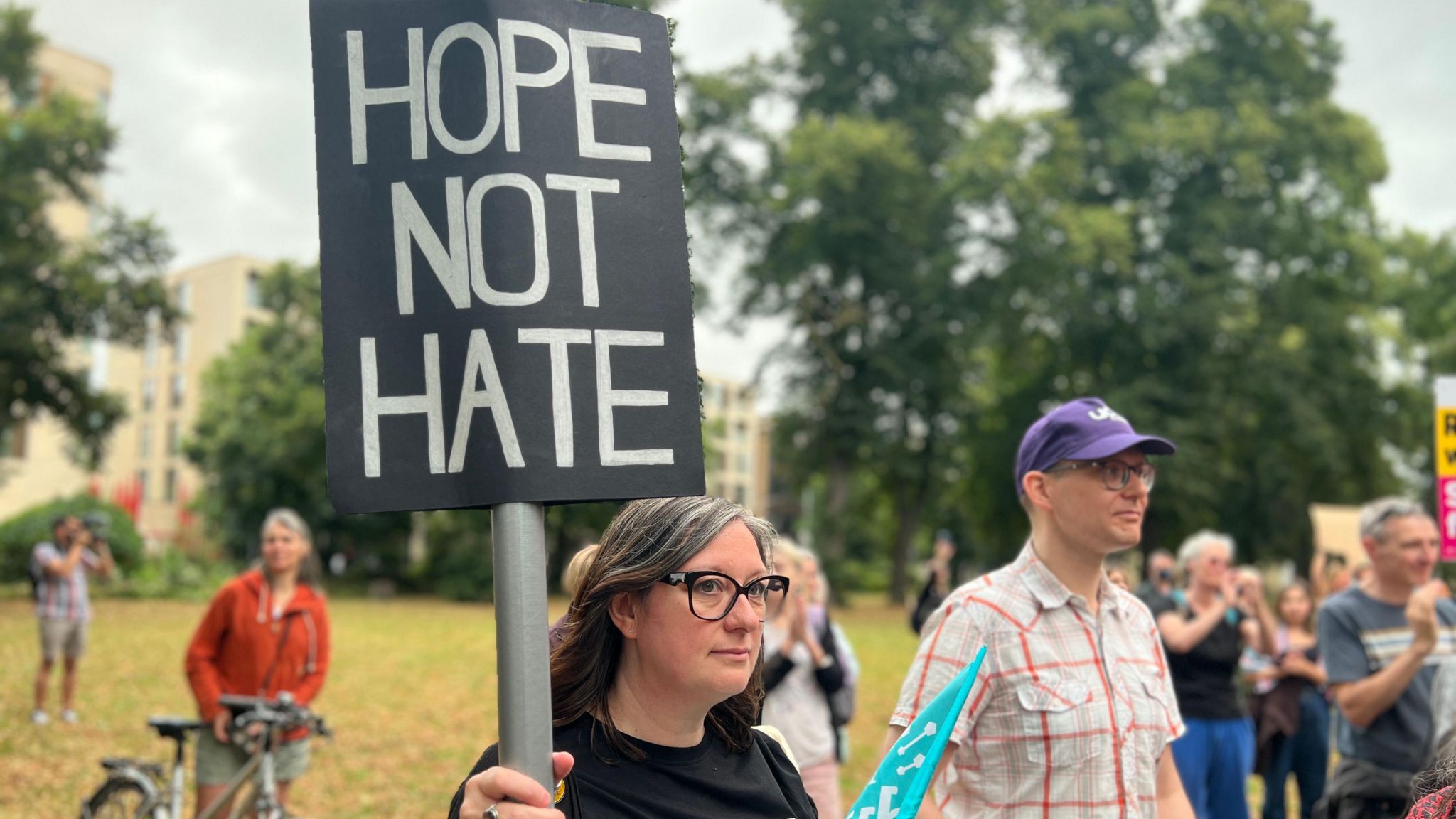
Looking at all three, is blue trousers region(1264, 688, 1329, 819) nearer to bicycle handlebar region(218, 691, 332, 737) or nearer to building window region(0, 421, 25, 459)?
bicycle handlebar region(218, 691, 332, 737)

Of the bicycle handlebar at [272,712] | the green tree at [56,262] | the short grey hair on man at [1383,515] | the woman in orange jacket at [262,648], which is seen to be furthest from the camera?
the green tree at [56,262]

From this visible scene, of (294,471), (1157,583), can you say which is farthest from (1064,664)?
(294,471)

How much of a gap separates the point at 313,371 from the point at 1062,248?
1107 inches

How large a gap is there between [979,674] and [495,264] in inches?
70.4

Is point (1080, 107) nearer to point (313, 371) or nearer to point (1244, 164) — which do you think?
point (1244, 164)

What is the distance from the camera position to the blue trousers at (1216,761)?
714 centimetres

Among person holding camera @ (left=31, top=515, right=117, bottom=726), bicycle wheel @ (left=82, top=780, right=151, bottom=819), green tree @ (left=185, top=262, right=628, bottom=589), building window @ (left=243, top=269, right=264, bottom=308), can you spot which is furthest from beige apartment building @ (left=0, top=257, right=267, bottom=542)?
bicycle wheel @ (left=82, top=780, right=151, bottom=819)

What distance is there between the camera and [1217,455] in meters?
33.4

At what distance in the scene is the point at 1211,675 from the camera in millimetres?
7340

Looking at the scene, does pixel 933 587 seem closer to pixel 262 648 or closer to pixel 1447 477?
pixel 1447 477

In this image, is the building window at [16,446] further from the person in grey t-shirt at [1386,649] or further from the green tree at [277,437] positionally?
the person in grey t-shirt at [1386,649]

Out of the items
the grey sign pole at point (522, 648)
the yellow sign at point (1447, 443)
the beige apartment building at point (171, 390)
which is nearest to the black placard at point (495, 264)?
the grey sign pole at point (522, 648)

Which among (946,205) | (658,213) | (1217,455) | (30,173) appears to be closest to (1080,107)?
(946,205)

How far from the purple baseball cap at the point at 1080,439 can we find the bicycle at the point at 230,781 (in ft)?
13.6
